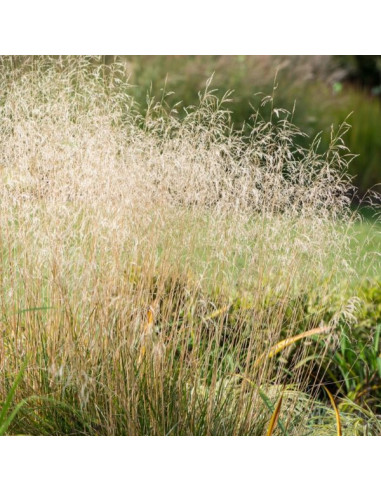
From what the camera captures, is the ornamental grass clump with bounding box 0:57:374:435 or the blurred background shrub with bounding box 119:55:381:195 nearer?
the ornamental grass clump with bounding box 0:57:374:435

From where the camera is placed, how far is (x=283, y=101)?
317cm

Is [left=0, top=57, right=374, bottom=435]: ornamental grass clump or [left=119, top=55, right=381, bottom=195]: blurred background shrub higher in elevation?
[left=119, top=55, right=381, bottom=195]: blurred background shrub

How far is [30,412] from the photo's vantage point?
2.29 m

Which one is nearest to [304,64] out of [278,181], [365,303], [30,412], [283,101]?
[283,101]

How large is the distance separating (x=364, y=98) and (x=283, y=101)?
454 millimetres

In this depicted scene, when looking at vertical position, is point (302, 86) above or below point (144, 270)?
above

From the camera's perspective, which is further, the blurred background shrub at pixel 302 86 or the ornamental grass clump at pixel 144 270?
the blurred background shrub at pixel 302 86

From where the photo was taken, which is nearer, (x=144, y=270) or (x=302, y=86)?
(x=144, y=270)
